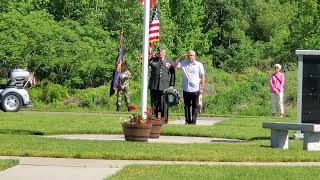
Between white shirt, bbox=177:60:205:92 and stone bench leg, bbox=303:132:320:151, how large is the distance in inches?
236

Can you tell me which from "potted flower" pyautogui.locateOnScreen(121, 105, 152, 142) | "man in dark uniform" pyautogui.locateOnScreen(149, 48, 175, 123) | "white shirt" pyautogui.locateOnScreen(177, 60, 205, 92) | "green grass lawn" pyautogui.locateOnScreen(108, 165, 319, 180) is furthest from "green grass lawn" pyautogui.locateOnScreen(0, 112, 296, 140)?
"green grass lawn" pyautogui.locateOnScreen(108, 165, 319, 180)

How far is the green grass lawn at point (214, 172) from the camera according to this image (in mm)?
9773

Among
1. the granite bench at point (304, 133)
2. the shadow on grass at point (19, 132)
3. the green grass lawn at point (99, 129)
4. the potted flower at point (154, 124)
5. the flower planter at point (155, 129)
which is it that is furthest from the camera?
the green grass lawn at point (99, 129)

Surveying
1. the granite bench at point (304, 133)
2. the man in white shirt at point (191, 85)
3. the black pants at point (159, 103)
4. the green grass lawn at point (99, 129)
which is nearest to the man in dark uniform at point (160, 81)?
the black pants at point (159, 103)

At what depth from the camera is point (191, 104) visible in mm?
19312

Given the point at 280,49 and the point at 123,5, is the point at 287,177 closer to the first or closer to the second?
the point at 123,5

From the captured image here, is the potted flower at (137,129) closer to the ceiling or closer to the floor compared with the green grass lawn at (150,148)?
closer to the ceiling

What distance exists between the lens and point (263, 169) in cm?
1062

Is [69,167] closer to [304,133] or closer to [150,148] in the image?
[150,148]

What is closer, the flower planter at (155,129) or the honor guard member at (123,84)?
the flower planter at (155,129)

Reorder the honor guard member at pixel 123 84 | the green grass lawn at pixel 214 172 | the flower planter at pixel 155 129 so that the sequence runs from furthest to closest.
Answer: the honor guard member at pixel 123 84 → the flower planter at pixel 155 129 → the green grass lawn at pixel 214 172

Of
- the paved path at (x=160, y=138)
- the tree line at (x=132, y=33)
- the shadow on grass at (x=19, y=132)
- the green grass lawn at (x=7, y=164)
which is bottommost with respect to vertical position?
the paved path at (x=160, y=138)

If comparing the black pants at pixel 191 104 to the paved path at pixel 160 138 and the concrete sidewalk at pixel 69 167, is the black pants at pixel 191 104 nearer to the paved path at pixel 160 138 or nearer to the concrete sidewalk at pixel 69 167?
the paved path at pixel 160 138

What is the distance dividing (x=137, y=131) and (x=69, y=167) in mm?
3516
